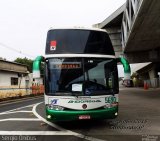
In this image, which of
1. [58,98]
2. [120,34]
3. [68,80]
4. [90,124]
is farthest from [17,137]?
[120,34]

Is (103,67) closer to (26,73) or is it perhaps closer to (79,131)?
(79,131)

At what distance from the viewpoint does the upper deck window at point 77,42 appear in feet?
36.7

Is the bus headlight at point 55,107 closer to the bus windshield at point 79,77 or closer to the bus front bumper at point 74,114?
the bus front bumper at point 74,114

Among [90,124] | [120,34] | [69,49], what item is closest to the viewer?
[69,49]

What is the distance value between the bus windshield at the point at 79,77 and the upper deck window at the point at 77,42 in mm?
375

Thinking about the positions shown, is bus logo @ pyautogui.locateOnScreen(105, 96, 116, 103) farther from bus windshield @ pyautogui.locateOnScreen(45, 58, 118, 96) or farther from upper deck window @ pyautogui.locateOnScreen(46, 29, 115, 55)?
upper deck window @ pyautogui.locateOnScreen(46, 29, 115, 55)

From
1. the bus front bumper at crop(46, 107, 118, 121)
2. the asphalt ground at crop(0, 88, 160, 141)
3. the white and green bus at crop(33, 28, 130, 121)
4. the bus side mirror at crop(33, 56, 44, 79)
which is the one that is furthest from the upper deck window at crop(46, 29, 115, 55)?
the asphalt ground at crop(0, 88, 160, 141)

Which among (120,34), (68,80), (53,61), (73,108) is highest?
(120,34)

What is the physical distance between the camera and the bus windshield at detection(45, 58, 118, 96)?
421 inches

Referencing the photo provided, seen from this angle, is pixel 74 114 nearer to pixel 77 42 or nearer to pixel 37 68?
pixel 37 68

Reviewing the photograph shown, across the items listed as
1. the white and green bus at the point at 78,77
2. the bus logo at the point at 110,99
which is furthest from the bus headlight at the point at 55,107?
the bus logo at the point at 110,99

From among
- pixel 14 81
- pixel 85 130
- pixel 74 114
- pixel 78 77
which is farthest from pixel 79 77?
pixel 14 81

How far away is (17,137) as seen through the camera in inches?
379

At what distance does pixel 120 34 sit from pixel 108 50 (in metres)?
26.8
